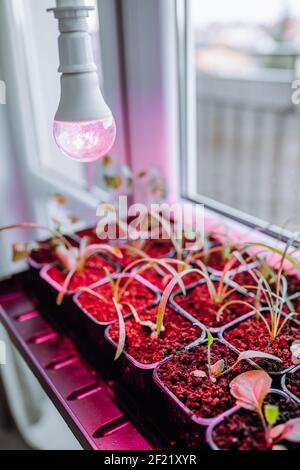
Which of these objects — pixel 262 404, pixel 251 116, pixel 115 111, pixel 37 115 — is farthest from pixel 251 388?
pixel 251 116

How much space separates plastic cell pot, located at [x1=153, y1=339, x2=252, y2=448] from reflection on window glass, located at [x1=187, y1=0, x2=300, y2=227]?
117 cm

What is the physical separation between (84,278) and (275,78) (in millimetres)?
1609

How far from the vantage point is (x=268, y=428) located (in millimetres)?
488

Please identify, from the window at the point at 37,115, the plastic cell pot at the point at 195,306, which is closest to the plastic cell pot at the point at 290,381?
the plastic cell pot at the point at 195,306

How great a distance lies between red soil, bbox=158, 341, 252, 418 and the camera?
0.53 metres

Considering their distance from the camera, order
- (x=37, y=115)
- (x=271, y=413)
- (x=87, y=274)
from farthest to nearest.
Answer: (x=37, y=115) → (x=87, y=274) → (x=271, y=413)

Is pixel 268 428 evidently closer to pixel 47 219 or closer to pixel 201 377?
pixel 201 377

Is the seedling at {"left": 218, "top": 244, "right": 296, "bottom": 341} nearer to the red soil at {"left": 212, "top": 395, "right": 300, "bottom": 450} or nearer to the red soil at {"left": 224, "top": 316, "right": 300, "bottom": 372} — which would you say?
the red soil at {"left": 224, "top": 316, "right": 300, "bottom": 372}

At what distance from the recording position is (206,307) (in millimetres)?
701

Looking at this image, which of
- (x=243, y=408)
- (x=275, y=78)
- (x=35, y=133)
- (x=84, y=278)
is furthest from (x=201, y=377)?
(x=275, y=78)

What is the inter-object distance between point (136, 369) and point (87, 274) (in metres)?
0.26

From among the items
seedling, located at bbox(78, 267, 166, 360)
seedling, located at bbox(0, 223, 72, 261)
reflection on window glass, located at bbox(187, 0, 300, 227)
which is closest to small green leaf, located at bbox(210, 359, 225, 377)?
seedling, located at bbox(78, 267, 166, 360)

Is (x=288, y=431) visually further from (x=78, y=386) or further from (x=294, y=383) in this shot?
(x=78, y=386)

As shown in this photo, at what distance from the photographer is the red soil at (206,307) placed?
0.67 m
